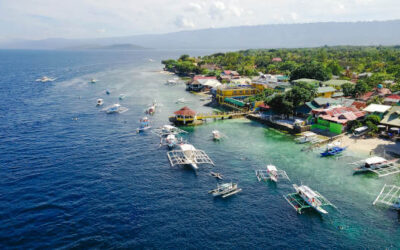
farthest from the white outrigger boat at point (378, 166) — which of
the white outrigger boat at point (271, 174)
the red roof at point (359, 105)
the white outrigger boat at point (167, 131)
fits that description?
the white outrigger boat at point (167, 131)

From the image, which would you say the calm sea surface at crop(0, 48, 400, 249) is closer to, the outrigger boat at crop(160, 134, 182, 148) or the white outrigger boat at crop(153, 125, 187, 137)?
the outrigger boat at crop(160, 134, 182, 148)

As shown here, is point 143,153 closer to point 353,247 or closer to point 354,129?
point 353,247

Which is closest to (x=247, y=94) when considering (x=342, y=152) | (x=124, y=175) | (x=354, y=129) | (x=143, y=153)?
(x=354, y=129)

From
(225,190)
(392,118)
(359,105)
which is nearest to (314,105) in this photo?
(359,105)

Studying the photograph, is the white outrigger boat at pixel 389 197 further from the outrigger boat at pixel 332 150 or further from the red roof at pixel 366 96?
the red roof at pixel 366 96

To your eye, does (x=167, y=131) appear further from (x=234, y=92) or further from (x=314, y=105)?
(x=314, y=105)
